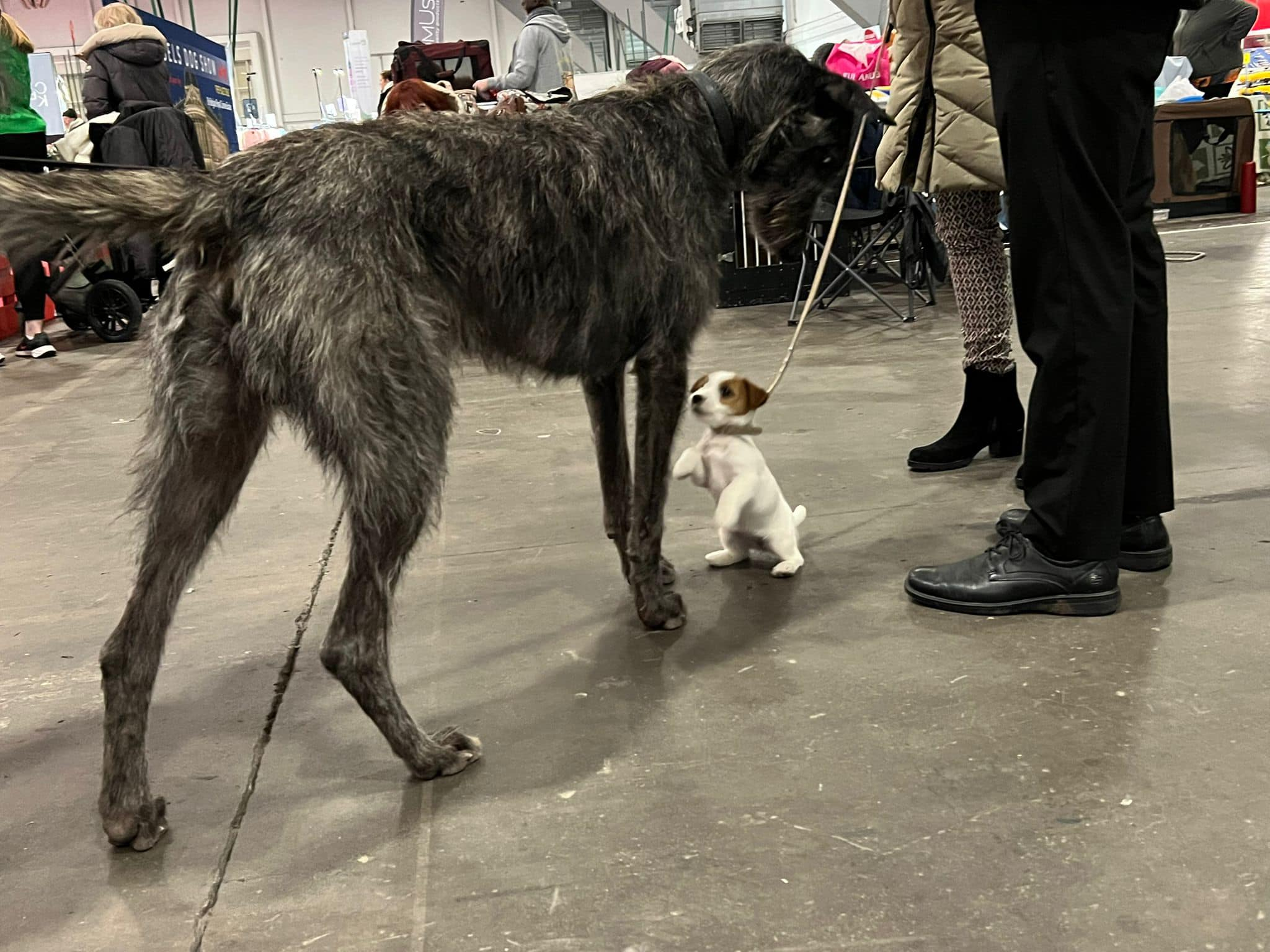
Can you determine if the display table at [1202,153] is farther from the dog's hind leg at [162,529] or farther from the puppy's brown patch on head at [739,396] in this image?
the dog's hind leg at [162,529]

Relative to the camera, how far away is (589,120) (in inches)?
82.9

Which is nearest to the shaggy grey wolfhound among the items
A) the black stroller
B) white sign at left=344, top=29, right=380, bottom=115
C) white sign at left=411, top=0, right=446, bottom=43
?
the black stroller

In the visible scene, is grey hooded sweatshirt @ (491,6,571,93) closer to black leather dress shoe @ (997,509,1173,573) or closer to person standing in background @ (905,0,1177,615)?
person standing in background @ (905,0,1177,615)

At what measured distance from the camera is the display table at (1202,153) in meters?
9.30

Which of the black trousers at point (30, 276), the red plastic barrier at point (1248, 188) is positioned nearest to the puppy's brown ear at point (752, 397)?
the black trousers at point (30, 276)

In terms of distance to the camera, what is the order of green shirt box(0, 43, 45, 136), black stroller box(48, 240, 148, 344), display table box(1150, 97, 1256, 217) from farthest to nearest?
display table box(1150, 97, 1256, 217) < black stroller box(48, 240, 148, 344) < green shirt box(0, 43, 45, 136)

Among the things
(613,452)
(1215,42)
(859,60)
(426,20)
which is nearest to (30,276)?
(613,452)

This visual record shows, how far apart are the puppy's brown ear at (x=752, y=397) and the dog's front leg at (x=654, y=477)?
359 mm

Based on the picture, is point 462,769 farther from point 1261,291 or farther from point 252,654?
point 1261,291

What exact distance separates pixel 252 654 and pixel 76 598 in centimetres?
77

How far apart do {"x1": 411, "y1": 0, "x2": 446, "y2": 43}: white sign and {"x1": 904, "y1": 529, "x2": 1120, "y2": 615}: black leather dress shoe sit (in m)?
12.6

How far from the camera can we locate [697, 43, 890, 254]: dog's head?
7.57 ft

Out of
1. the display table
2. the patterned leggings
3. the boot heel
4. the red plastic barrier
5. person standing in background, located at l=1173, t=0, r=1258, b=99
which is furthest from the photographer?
the red plastic barrier

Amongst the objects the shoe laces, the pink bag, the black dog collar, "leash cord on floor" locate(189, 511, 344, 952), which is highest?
the pink bag
